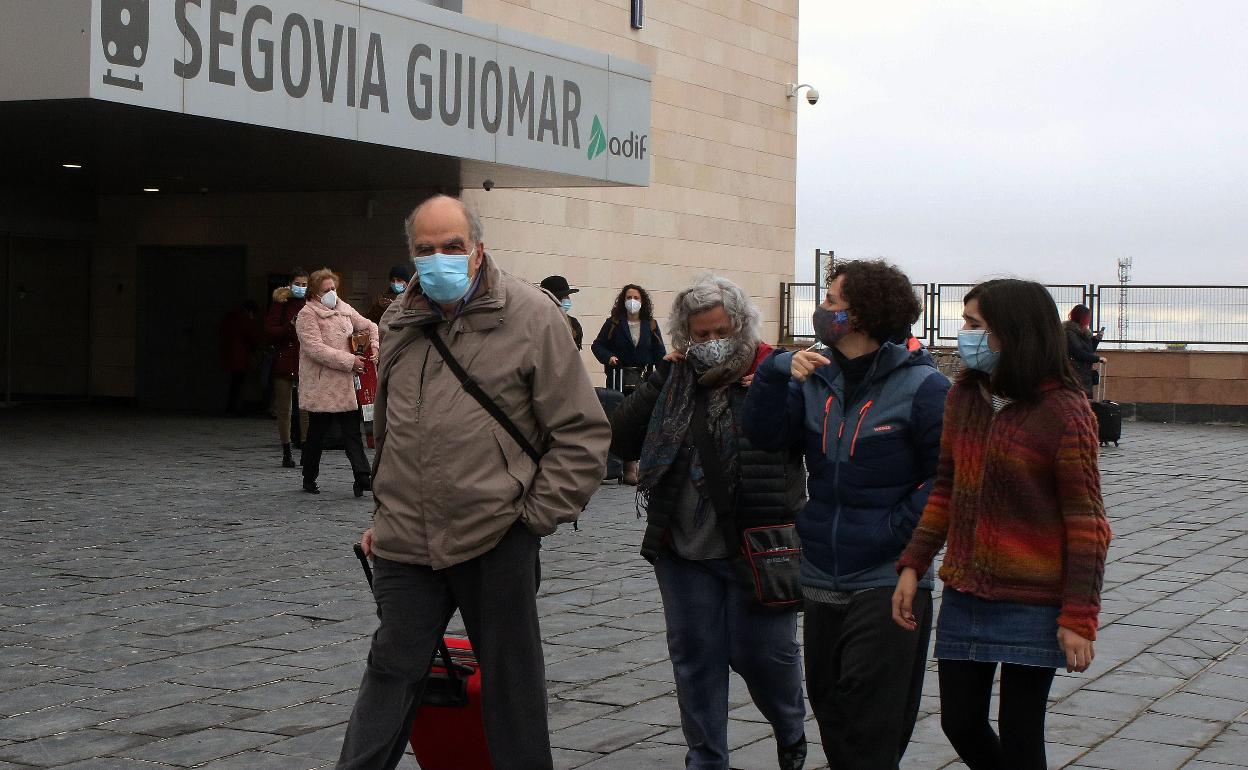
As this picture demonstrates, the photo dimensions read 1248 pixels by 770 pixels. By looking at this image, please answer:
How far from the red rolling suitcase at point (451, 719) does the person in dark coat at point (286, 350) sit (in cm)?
1103

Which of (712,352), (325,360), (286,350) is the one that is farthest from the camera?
(286,350)

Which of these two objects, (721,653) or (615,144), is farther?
(615,144)

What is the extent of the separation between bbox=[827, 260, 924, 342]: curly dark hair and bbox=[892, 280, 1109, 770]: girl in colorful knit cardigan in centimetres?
35

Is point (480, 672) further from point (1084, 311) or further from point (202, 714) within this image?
point (1084, 311)

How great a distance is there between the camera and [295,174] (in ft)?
63.8

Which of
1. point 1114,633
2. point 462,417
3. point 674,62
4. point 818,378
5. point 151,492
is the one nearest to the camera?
point 462,417

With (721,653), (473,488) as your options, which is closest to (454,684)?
(473,488)

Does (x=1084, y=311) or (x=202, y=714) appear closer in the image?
(x=202, y=714)

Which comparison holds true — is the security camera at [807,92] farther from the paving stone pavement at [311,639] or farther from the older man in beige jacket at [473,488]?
the older man in beige jacket at [473,488]

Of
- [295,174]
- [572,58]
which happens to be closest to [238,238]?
[295,174]

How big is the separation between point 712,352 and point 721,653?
939 mm

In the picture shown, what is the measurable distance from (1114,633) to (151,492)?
8.08 meters

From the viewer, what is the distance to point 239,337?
21.8m

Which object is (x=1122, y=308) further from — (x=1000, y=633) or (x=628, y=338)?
(x=1000, y=633)
